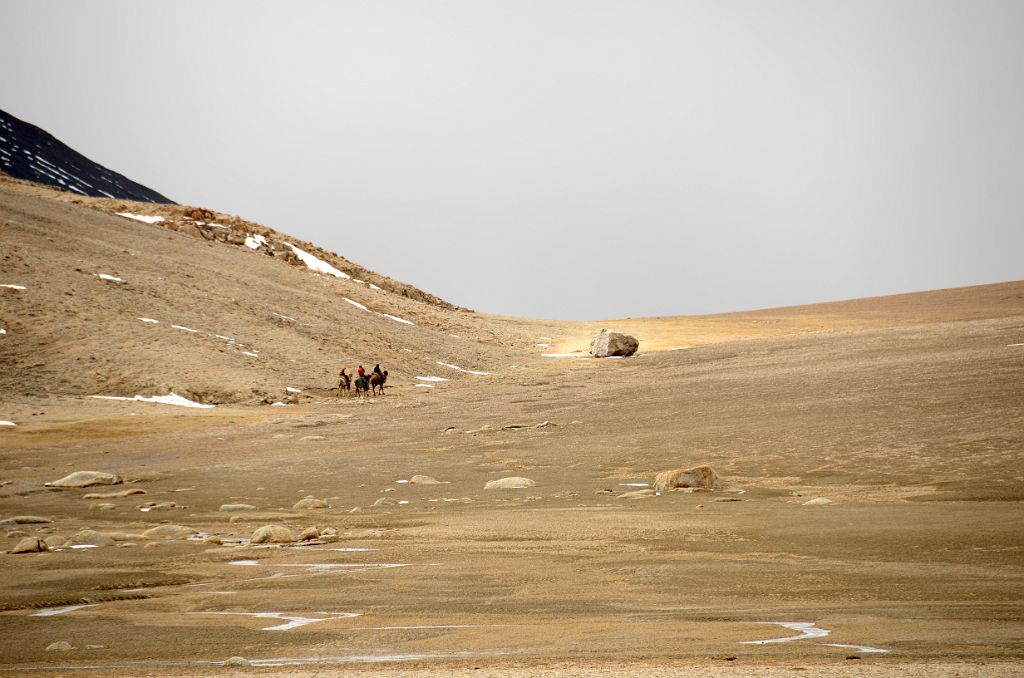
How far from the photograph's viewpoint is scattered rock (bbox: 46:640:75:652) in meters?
6.64

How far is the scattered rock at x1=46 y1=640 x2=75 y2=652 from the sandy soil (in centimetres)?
10

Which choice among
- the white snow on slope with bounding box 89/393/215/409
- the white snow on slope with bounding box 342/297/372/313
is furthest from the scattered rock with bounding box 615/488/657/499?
the white snow on slope with bounding box 342/297/372/313

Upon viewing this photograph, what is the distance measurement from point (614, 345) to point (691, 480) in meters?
37.7

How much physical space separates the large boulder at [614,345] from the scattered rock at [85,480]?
36116 mm

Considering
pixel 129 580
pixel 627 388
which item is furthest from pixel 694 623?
pixel 627 388

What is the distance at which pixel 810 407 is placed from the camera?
73.3 feet

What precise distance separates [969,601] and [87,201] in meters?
73.0

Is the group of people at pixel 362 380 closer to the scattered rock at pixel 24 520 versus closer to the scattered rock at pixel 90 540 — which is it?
the scattered rock at pixel 24 520

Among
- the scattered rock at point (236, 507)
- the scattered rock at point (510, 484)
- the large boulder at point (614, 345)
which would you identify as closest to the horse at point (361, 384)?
the large boulder at point (614, 345)

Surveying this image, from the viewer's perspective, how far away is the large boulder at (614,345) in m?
52.8

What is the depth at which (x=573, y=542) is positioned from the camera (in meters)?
11.0

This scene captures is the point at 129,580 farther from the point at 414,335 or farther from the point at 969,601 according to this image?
the point at 414,335

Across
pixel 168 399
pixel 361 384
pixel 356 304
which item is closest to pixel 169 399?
pixel 168 399

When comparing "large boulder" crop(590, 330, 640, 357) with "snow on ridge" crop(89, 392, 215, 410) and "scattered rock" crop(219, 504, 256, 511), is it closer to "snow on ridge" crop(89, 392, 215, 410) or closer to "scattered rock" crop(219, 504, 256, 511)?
"snow on ridge" crop(89, 392, 215, 410)
